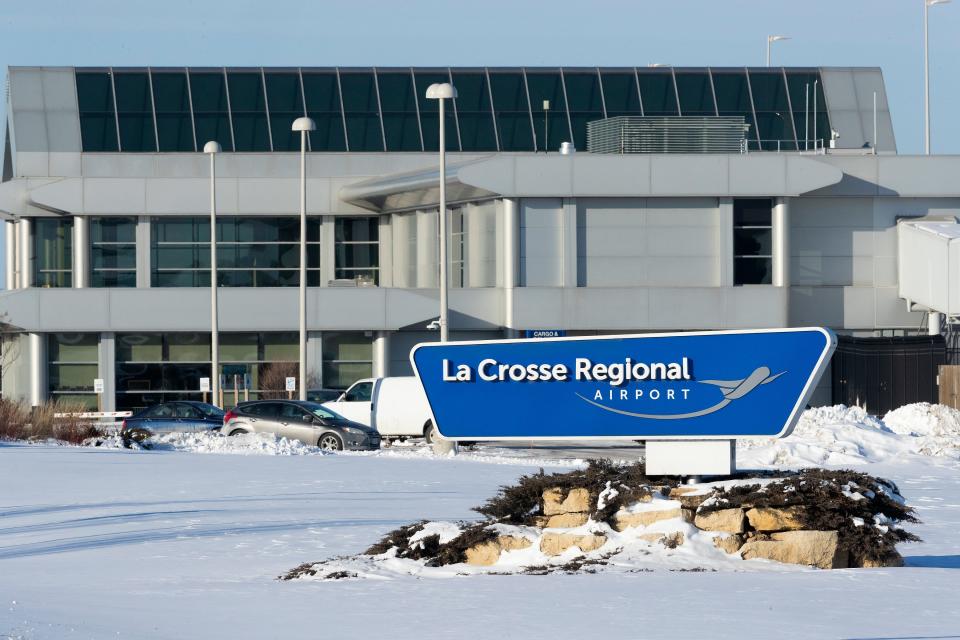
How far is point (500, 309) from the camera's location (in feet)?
165

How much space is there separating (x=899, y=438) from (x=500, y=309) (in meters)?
19.9

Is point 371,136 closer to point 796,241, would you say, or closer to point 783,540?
point 796,241

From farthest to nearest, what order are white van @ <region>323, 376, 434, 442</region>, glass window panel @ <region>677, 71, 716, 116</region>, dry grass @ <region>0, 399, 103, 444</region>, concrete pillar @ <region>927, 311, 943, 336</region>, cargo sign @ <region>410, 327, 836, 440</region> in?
glass window panel @ <region>677, 71, 716, 116</region>
concrete pillar @ <region>927, 311, 943, 336</region>
white van @ <region>323, 376, 434, 442</region>
dry grass @ <region>0, 399, 103, 444</region>
cargo sign @ <region>410, 327, 836, 440</region>

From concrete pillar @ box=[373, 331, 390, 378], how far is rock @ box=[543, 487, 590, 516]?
122 ft

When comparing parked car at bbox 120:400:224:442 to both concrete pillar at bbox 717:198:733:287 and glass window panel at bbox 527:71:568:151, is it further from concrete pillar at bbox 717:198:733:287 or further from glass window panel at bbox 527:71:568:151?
glass window panel at bbox 527:71:568:151

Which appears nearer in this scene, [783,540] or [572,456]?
[783,540]

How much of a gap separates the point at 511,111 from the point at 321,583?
45.6 metres

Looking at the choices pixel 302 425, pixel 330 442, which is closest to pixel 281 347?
pixel 302 425

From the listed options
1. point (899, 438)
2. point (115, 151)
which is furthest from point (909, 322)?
point (115, 151)

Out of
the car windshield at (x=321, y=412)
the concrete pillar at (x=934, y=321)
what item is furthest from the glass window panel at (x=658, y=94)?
the car windshield at (x=321, y=412)

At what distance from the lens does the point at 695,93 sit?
195 feet

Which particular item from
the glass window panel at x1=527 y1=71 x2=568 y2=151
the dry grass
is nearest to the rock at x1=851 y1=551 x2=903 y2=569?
the dry grass

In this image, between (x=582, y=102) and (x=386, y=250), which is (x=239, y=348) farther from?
(x=582, y=102)

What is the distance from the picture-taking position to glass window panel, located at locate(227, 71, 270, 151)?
190 ft
